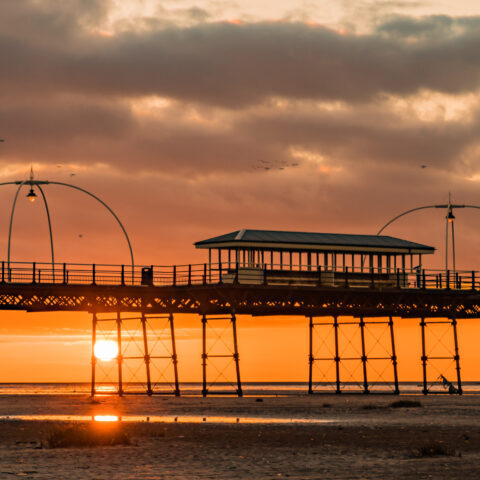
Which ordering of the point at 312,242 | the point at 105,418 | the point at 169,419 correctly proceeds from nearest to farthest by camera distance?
the point at 169,419 < the point at 105,418 < the point at 312,242

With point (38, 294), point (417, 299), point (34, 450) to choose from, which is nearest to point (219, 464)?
point (34, 450)

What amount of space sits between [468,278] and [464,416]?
72.1 feet

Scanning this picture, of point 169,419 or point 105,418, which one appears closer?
point 169,419

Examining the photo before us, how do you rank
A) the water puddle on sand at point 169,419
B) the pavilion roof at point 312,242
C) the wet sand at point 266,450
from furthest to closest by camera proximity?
the pavilion roof at point 312,242
the water puddle on sand at point 169,419
the wet sand at point 266,450

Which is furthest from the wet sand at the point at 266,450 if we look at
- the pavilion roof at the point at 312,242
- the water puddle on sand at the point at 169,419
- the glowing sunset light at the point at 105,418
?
the pavilion roof at the point at 312,242

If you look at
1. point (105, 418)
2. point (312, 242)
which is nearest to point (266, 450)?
point (105, 418)

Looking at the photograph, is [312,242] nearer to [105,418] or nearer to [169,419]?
[169,419]

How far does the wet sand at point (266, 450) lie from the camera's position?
22.4 m

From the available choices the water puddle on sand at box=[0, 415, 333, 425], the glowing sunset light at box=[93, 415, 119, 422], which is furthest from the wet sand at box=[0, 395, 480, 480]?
the glowing sunset light at box=[93, 415, 119, 422]

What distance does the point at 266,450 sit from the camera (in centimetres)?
2720

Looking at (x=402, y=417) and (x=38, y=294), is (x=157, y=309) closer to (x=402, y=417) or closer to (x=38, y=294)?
(x=38, y=294)

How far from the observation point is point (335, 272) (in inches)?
2288

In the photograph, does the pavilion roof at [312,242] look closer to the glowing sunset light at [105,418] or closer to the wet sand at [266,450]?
the wet sand at [266,450]

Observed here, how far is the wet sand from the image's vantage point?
73.4 ft
